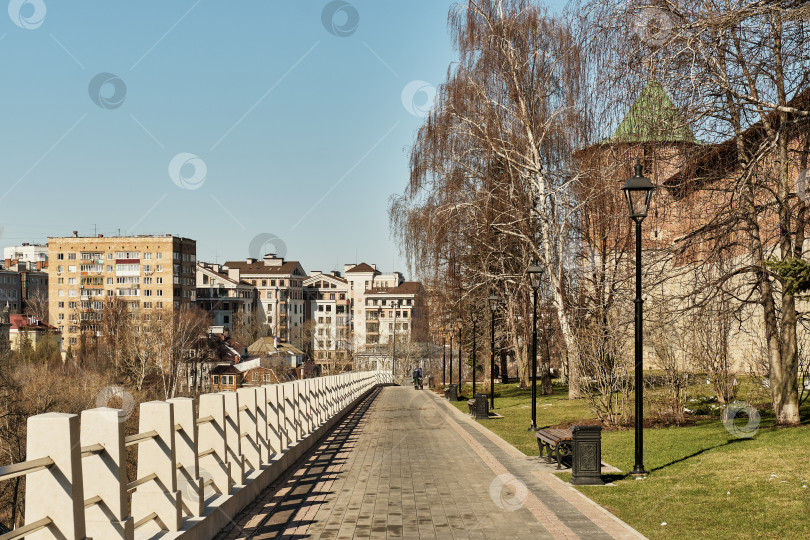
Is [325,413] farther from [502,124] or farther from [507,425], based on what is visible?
[502,124]

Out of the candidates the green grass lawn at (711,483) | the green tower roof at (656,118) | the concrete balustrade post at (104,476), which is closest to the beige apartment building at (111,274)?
the green grass lawn at (711,483)

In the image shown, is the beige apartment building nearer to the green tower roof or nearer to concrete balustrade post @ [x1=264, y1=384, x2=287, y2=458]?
the green tower roof

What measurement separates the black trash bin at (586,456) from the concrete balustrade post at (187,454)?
6.07 metres

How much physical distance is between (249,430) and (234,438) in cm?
124

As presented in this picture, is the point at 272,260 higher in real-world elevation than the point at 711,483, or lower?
higher

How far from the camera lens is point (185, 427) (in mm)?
8922

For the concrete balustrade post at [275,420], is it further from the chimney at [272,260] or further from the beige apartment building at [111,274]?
the chimney at [272,260]

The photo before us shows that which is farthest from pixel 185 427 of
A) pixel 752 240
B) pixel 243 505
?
pixel 752 240

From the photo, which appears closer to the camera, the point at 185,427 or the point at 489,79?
the point at 185,427

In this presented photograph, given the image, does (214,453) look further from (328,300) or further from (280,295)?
(328,300)

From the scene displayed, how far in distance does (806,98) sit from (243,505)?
42.3 feet

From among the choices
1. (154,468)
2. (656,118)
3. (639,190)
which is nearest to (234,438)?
(154,468)

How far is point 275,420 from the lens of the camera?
1452 centimetres

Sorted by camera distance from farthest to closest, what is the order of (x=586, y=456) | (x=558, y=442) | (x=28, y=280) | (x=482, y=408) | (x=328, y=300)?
(x=28, y=280) → (x=328, y=300) → (x=482, y=408) → (x=558, y=442) → (x=586, y=456)
